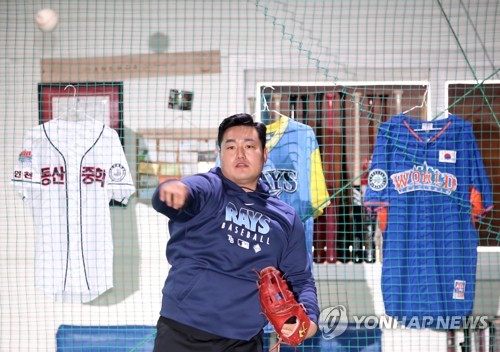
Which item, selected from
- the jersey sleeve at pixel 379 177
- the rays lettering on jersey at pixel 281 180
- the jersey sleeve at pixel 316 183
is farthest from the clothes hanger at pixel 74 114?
the jersey sleeve at pixel 379 177

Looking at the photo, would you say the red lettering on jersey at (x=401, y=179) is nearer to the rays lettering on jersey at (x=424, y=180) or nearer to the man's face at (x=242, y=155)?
the rays lettering on jersey at (x=424, y=180)

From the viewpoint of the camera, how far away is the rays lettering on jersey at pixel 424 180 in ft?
12.8

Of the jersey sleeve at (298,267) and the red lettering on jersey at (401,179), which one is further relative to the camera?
the red lettering on jersey at (401,179)

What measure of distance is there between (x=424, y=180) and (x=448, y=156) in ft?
0.64

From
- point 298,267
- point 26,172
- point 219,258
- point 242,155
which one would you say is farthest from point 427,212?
point 26,172

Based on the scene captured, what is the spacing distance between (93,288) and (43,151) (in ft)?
2.73

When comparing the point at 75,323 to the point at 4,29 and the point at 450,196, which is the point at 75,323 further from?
the point at 450,196

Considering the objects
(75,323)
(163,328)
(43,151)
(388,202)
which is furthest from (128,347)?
(163,328)

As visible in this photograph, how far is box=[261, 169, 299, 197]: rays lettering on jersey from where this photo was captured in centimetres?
383

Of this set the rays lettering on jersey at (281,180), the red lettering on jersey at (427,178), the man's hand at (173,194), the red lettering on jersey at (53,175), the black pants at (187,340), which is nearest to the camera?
the man's hand at (173,194)

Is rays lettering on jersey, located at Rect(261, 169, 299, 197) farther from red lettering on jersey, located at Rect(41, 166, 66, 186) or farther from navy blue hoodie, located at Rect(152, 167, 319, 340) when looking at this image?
navy blue hoodie, located at Rect(152, 167, 319, 340)

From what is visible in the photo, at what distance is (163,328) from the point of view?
7.45ft

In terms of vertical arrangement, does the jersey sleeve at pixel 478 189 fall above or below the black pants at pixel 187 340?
above

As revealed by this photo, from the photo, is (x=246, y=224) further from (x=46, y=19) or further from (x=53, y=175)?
(x=46, y=19)
